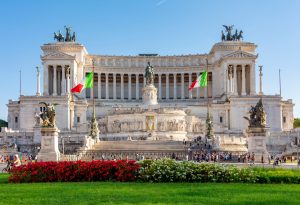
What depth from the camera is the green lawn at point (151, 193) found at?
19625mm

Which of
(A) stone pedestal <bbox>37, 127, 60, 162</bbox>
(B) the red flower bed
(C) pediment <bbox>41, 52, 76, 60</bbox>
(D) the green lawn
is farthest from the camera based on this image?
(C) pediment <bbox>41, 52, 76, 60</bbox>

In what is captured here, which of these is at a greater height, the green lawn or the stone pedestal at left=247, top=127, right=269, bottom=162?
the stone pedestal at left=247, top=127, right=269, bottom=162

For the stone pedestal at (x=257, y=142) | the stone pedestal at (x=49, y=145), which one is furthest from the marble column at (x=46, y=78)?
the stone pedestal at (x=257, y=142)

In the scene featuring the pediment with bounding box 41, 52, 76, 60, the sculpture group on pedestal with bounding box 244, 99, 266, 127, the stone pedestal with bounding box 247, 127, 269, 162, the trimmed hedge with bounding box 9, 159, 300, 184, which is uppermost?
the pediment with bounding box 41, 52, 76, 60

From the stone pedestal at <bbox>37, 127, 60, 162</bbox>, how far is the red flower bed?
20.8 metres

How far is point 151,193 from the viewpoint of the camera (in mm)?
21984

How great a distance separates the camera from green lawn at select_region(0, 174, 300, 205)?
19625mm

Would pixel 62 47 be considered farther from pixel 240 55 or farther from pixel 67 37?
pixel 240 55

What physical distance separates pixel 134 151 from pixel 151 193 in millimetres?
39639

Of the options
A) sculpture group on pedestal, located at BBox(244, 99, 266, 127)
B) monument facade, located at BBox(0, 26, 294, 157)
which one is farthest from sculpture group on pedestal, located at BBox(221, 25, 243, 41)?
sculpture group on pedestal, located at BBox(244, 99, 266, 127)

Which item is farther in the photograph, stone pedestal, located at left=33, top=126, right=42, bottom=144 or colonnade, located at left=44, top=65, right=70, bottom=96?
colonnade, located at left=44, top=65, right=70, bottom=96

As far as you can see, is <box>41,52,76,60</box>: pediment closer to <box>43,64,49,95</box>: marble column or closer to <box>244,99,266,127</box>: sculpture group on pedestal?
<box>43,64,49,95</box>: marble column

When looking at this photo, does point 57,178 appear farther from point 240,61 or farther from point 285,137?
point 240,61

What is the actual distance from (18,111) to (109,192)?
289 feet
